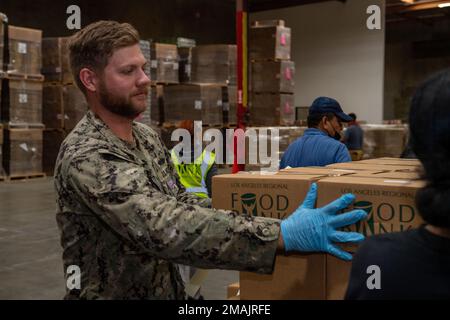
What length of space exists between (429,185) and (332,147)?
307 cm

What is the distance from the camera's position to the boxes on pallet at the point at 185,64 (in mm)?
12703

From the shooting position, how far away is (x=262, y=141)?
9508 millimetres

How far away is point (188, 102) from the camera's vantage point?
12266 mm

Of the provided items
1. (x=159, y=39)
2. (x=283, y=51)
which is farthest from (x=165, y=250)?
(x=159, y=39)

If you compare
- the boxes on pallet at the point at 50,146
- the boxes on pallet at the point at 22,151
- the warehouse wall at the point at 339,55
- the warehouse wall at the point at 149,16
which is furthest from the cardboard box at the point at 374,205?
the warehouse wall at the point at 339,55

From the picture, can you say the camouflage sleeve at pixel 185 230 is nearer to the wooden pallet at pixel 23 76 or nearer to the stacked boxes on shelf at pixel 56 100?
the wooden pallet at pixel 23 76

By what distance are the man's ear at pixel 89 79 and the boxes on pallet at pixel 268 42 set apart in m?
9.33

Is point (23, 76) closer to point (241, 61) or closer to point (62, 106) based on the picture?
point (62, 106)

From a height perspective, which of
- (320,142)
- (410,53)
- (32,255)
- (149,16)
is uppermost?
(149,16)

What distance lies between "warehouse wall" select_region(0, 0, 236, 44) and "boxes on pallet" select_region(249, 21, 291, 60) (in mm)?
5572

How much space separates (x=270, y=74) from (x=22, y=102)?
16.2ft

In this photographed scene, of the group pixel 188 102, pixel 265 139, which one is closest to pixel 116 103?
pixel 265 139

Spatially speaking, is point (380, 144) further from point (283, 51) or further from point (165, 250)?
point (165, 250)

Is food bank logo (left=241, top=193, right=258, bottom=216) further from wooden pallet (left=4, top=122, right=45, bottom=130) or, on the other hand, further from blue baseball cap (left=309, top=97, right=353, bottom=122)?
wooden pallet (left=4, top=122, right=45, bottom=130)
